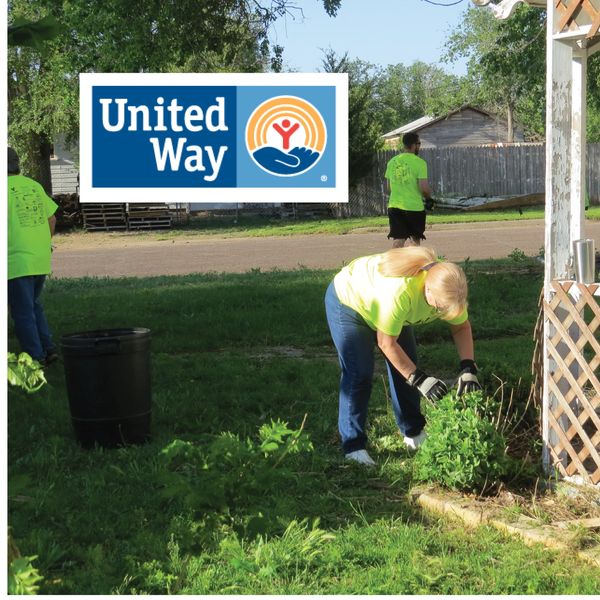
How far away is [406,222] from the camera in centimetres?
1366

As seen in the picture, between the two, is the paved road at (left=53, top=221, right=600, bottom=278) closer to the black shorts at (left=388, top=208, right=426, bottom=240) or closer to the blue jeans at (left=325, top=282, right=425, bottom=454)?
the black shorts at (left=388, top=208, right=426, bottom=240)

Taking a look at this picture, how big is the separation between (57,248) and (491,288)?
51.5 ft

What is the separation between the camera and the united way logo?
39.9 ft

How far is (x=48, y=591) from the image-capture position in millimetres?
3988

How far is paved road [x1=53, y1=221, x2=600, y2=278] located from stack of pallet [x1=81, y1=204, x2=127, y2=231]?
5.46 m

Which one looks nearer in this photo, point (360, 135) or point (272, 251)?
point (272, 251)

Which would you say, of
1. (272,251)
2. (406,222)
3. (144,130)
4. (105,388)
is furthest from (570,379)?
(272,251)

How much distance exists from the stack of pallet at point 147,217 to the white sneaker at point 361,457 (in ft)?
81.5

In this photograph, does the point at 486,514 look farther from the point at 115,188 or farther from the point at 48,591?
the point at 115,188

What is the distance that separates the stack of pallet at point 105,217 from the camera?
3020 centimetres

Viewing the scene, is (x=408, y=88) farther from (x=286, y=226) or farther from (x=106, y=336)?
(x=106, y=336)

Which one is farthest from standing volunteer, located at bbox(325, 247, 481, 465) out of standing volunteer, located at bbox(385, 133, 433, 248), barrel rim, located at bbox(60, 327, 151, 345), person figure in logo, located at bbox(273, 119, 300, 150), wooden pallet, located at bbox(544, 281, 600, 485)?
standing volunteer, located at bbox(385, 133, 433, 248)

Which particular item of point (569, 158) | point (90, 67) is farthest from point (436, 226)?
point (569, 158)

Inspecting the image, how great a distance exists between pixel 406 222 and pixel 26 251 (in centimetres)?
682
